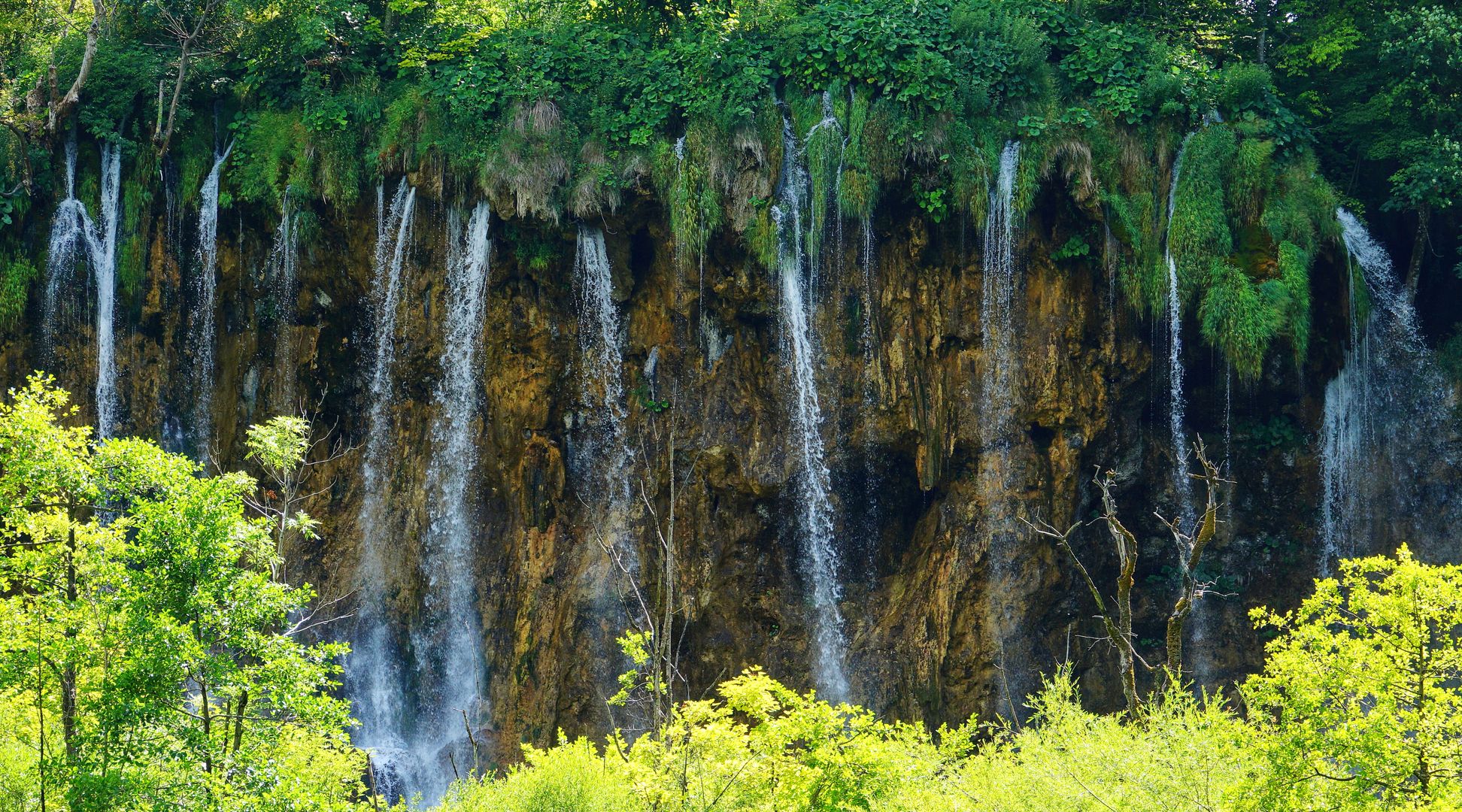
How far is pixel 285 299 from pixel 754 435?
8377 mm

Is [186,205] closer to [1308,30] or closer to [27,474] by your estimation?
[27,474]

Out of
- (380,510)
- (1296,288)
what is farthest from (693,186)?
(1296,288)

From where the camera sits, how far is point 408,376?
21891mm

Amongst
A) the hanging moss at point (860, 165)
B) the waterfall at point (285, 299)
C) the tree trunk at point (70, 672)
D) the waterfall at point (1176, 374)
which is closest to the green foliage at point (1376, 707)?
the waterfall at point (1176, 374)

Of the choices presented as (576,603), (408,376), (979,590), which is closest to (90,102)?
(408,376)

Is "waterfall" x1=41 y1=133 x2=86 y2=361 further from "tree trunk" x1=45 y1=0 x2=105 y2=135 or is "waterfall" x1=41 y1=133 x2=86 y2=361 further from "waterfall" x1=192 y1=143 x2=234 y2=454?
"waterfall" x1=192 y1=143 x2=234 y2=454

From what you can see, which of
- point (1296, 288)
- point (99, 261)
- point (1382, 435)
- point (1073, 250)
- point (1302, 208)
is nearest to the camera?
point (1296, 288)

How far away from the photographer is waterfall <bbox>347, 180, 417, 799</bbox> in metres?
21.3

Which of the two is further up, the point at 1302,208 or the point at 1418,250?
the point at 1302,208

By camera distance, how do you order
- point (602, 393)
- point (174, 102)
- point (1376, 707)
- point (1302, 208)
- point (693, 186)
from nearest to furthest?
point (1376, 707), point (1302, 208), point (693, 186), point (174, 102), point (602, 393)

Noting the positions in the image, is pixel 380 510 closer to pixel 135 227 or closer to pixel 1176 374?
pixel 135 227

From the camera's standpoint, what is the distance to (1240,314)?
19.5 m

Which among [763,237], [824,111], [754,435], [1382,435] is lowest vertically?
[1382,435]

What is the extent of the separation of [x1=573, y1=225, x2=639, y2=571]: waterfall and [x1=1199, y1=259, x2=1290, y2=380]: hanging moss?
9.41 meters
